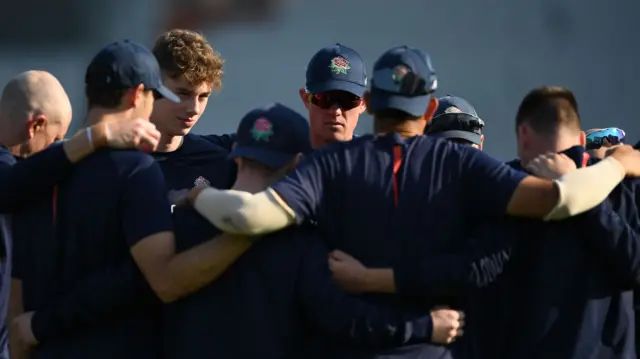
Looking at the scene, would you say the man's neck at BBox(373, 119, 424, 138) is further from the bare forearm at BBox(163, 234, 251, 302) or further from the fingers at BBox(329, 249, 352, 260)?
the bare forearm at BBox(163, 234, 251, 302)

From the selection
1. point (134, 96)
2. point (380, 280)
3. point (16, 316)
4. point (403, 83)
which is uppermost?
point (403, 83)

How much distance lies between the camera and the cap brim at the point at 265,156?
2939mm

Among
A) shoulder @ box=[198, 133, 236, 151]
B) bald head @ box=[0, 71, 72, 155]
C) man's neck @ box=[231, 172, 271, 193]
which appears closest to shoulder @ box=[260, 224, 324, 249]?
man's neck @ box=[231, 172, 271, 193]

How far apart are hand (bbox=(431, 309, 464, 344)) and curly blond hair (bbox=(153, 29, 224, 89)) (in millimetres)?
1454

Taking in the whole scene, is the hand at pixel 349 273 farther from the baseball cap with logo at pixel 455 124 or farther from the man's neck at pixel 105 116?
the baseball cap with logo at pixel 455 124

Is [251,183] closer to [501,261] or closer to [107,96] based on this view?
[107,96]

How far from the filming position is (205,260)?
289 centimetres

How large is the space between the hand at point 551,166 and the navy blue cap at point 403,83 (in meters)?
0.31

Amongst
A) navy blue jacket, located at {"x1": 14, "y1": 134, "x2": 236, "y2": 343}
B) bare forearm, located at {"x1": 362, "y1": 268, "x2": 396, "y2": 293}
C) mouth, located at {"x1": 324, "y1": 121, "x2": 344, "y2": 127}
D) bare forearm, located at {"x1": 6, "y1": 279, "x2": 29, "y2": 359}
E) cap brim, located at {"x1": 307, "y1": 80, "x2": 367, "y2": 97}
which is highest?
cap brim, located at {"x1": 307, "y1": 80, "x2": 367, "y2": 97}

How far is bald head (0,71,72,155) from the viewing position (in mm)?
3490

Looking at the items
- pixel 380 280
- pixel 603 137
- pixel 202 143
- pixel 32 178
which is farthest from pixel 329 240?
pixel 603 137

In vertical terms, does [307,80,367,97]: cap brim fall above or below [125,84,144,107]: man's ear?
below

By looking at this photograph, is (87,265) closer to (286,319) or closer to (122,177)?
(122,177)

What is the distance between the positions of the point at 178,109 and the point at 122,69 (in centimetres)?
96
